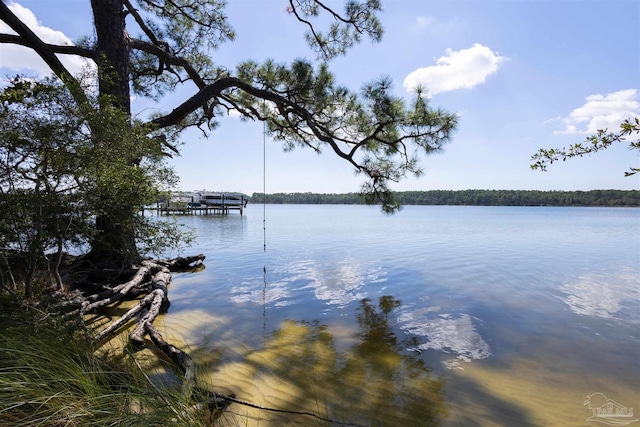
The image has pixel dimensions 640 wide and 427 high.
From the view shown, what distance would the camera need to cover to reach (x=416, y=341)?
4.80 m

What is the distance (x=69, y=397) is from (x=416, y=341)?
424 cm

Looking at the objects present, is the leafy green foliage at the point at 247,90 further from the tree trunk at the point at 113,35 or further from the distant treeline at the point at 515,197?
the distant treeline at the point at 515,197

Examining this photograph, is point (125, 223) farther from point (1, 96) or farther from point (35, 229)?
point (1, 96)

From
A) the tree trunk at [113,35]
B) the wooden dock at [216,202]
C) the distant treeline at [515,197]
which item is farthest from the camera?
the distant treeline at [515,197]

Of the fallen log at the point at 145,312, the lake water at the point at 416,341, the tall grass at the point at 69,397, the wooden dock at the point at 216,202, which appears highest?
the wooden dock at the point at 216,202

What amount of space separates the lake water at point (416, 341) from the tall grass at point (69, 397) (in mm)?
883

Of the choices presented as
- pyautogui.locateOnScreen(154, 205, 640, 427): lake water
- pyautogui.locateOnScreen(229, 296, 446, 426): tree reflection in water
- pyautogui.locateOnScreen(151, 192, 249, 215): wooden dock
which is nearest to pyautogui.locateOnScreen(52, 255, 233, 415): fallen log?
pyautogui.locateOnScreen(154, 205, 640, 427): lake water

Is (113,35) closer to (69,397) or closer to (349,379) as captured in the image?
(69,397)

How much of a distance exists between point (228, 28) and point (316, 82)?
3597mm

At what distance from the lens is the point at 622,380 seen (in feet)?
12.3

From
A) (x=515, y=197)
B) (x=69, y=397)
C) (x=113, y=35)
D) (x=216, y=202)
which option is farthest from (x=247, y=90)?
(x=515, y=197)

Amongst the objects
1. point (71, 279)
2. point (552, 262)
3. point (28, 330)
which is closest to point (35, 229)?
point (28, 330)

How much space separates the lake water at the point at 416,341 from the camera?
3.18 m

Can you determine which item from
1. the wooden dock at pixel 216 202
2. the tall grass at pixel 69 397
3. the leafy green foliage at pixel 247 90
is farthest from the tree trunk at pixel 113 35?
the wooden dock at pixel 216 202
